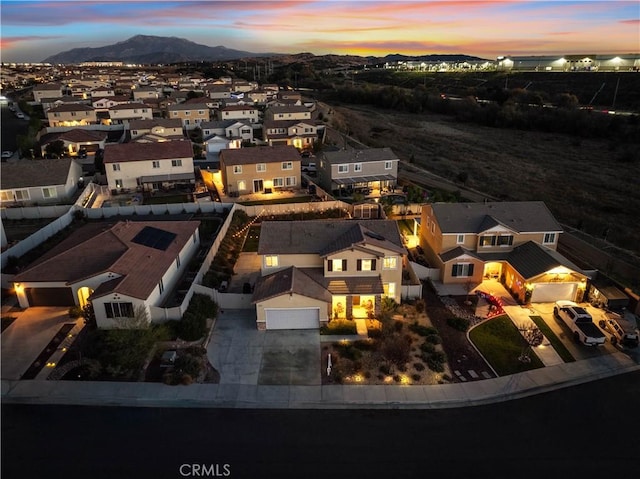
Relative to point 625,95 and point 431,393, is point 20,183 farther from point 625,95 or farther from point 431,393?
point 625,95

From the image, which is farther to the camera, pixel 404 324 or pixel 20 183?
pixel 20 183

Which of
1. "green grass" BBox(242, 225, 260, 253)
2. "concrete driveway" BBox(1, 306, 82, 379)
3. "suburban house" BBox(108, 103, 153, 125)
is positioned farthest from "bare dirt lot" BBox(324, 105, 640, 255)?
"concrete driveway" BBox(1, 306, 82, 379)

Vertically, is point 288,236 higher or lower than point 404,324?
higher

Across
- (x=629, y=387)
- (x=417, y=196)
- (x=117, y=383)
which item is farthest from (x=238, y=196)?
(x=629, y=387)

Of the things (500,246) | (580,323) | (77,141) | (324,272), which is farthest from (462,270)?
(77,141)

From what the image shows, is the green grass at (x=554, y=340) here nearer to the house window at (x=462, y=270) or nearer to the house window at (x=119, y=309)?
the house window at (x=462, y=270)

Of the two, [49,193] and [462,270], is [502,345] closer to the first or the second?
[462,270]
